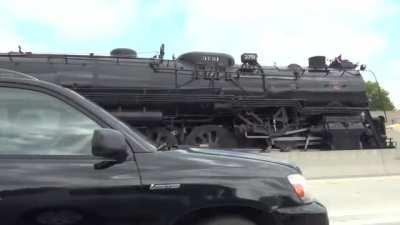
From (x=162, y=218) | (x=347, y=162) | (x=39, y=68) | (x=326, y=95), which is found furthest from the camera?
(x=326, y=95)

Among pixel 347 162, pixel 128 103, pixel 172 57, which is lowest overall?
pixel 347 162

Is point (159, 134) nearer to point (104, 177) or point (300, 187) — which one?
point (300, 187)

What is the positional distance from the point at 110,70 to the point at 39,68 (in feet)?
5.64

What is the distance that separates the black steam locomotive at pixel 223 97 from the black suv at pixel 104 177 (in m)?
11.3

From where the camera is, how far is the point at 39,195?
415cm

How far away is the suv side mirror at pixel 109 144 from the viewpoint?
425 cm

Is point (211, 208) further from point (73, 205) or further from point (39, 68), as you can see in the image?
point (39, 68)

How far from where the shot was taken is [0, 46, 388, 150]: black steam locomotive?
1664 cm

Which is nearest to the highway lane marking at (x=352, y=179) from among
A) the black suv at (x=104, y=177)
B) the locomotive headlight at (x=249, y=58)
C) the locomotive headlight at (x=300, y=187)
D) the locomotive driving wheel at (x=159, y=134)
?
the locomotive driving wheel at (x=159, y=134)

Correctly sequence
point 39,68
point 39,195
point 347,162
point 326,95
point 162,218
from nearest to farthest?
point 39,195
point 162,218
point 39,68
point 347,162
point 326,95

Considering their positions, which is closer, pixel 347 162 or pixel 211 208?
pixel 211 208

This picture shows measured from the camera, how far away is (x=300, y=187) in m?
4.96

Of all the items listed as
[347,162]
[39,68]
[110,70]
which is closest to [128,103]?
[110,70]

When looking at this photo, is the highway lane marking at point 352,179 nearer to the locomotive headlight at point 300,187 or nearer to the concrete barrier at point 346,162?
the concrete barrier at point 346,162
